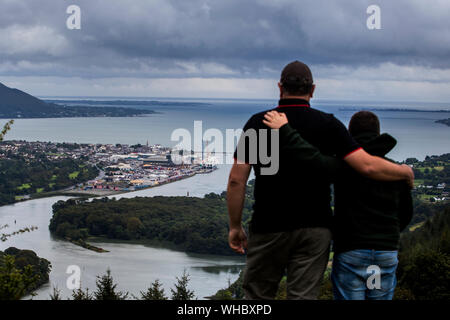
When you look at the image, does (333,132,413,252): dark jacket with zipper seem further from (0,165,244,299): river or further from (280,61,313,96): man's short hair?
(0,165,244,299): river

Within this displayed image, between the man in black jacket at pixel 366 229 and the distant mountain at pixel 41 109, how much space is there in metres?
81.2

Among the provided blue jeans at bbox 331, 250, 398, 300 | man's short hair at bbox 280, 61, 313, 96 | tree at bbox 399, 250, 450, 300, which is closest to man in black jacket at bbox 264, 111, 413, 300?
blue jeans at bbox 331, 250, 398, 300

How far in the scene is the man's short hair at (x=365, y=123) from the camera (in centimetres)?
208

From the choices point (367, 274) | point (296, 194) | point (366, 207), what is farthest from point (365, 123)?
point (367, 274)

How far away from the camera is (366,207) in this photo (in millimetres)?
1979

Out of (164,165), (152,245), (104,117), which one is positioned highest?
(104,117)

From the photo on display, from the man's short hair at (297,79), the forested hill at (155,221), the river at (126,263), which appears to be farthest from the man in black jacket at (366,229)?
the forested hill at (155,221)

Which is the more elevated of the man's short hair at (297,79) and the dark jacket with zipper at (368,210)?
the man's short hair at (297,79)

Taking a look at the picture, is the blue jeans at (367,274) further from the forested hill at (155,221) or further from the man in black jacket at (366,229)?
the forested hill at (155,221)

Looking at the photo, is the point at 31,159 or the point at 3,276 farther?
the point at 31,159
